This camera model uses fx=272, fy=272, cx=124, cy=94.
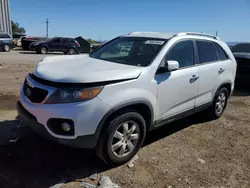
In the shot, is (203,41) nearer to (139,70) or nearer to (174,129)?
(174,129)

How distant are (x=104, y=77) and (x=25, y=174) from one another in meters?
1.52

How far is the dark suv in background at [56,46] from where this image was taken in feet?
82.5

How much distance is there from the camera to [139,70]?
11.6 ft

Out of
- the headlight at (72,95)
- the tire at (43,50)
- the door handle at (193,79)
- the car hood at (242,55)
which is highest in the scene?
the headlight at (72,95)

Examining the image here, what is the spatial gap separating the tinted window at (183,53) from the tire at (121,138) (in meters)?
1.13

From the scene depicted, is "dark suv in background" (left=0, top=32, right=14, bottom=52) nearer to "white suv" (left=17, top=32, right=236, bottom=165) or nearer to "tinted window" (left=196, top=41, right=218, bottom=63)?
"white suv" (left=17, top=32, right=236, bottom=165)

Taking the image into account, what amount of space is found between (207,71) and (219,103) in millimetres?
1127

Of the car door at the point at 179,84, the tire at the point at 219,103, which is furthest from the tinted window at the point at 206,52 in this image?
the tire at the point at 219,103

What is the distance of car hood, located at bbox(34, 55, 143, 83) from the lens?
10.3 ft

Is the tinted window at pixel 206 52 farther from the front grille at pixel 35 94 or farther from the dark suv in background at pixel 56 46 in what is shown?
the dark suv in background at pixel 56 46

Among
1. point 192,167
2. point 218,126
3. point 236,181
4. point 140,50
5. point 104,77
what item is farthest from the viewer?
point 218,126

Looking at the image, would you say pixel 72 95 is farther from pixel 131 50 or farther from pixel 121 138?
pixel 131 50

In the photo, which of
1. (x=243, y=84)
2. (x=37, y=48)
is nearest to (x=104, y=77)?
(x=243, y=84)

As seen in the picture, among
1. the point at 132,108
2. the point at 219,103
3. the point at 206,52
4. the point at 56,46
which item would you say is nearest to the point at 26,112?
the point at 132,108
